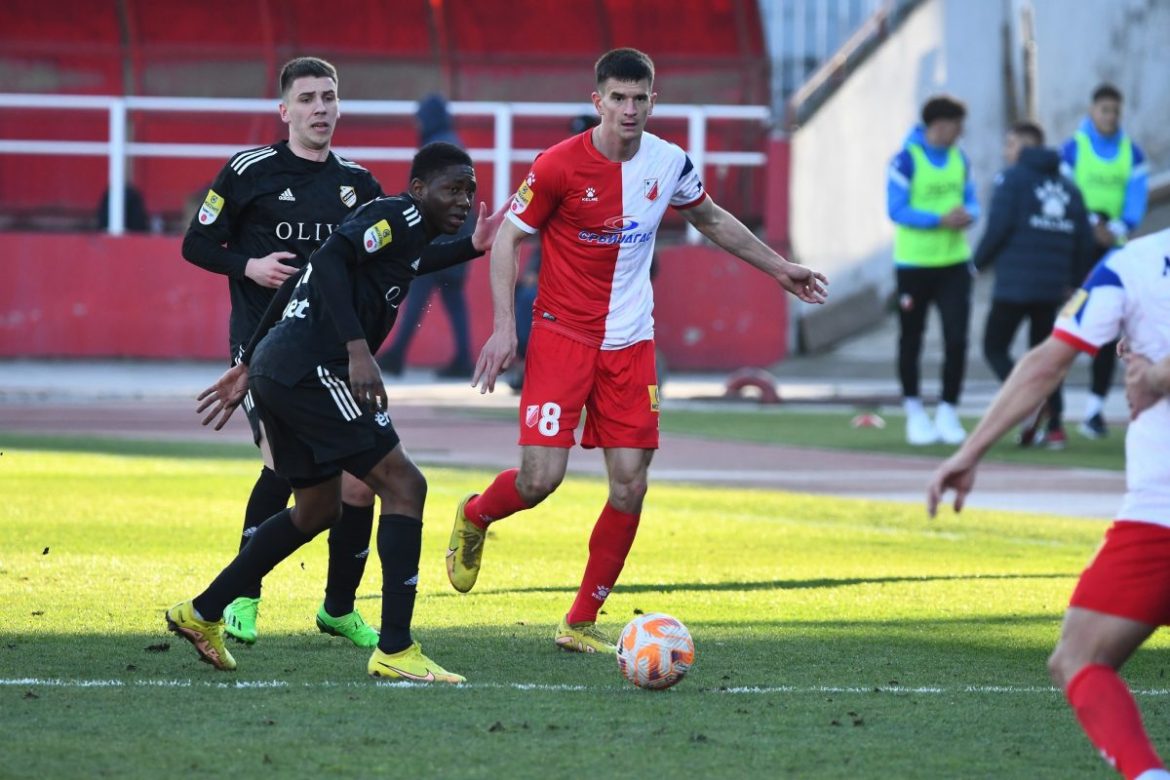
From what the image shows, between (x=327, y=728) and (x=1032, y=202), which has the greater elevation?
(x=1032, y=202)

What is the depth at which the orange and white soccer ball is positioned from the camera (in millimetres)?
6016

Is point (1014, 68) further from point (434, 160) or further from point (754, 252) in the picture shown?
point (434, 160)

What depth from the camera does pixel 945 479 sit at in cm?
463

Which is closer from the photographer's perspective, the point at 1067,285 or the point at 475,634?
the point at 475,634

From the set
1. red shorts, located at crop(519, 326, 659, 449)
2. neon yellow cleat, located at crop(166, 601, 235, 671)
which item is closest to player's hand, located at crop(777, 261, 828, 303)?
red shorts, located at crop(519, 326, 659, 449)

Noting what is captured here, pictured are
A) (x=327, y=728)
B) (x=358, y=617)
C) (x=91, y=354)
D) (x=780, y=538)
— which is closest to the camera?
(x=327, y=728)

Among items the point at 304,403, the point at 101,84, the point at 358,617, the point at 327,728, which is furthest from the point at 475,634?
the point at 101,84

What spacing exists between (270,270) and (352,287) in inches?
29.8

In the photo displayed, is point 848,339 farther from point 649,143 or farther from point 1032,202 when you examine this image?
point 649,143

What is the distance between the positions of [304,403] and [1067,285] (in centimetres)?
962

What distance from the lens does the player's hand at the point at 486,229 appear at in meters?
7.18

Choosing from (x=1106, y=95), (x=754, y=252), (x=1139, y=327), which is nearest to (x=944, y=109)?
(x=1106, y=95)

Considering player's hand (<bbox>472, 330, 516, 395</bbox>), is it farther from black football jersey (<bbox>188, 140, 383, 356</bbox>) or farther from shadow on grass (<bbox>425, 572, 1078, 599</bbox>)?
shadow on grass (<bbox>425, 572, 1078, 599</bbox>)

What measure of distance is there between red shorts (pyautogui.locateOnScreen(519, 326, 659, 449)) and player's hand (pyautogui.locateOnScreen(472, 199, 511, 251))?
377mm
